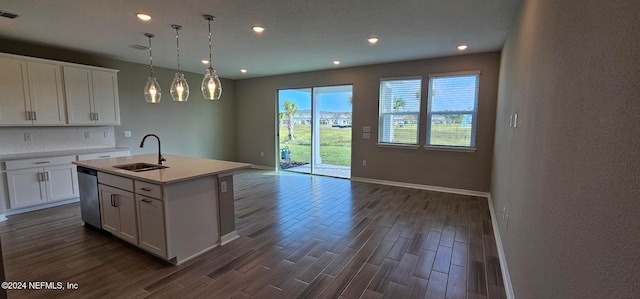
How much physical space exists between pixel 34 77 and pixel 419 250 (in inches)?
230

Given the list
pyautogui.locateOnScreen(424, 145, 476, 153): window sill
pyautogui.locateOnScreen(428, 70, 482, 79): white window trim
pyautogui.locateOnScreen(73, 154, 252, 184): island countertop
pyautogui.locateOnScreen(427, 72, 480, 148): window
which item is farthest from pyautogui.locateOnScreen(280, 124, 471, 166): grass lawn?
pyautogui.locateOnScreen(73, 154, 252, 184): island countertop

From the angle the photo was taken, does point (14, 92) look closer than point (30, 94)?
Yes

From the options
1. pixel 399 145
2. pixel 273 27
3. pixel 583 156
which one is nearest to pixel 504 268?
pixel 583 156

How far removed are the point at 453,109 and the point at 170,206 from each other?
471 cm

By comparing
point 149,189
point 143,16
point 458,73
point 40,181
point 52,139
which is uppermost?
point 143,16

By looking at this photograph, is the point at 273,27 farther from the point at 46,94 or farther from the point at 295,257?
the point at 46,94

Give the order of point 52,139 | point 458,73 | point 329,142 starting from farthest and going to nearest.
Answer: point 329,142 → point 458,73 → point 52,139

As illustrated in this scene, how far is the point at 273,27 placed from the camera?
3.46 m

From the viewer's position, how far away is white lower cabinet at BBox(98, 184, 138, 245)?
112 inches

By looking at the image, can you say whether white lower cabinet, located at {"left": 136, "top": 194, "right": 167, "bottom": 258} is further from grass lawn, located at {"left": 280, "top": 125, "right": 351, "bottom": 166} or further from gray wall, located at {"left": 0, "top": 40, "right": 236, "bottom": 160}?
grass lawn, located at {"left": 280, "top": 125, "right": 351, "bottom": 166}

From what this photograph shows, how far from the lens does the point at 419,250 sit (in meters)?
2.90

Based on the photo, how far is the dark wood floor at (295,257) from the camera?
89.2 inches

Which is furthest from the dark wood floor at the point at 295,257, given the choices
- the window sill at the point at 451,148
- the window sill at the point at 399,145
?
the window sill at the point at 399,145

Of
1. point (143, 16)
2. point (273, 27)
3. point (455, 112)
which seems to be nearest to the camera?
point (143, 16)
